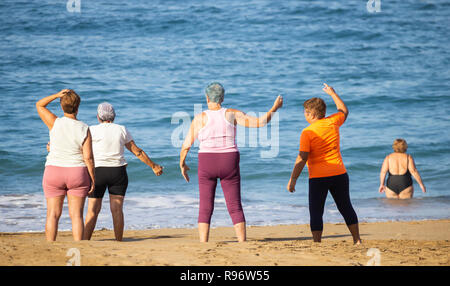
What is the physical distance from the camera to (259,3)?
97.5 feet

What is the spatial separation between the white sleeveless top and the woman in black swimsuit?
608 centimetres

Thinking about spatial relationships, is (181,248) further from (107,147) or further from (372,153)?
(372,153)

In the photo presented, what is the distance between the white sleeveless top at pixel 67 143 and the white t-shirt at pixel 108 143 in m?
0.60

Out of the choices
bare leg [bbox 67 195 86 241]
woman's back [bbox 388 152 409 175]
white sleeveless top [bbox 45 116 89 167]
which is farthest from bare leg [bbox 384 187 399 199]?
white sleeveless top [bbox 45 116 89 167]

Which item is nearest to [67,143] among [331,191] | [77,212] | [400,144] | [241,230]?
[77,212]

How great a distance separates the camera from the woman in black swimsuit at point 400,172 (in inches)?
382

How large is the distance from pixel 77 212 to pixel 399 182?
6.48m

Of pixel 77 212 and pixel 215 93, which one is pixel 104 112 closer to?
pixel 77 212

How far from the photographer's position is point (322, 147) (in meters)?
5.32

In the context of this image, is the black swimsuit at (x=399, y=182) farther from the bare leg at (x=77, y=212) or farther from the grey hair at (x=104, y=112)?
the bare leg at (x=77, y=212)

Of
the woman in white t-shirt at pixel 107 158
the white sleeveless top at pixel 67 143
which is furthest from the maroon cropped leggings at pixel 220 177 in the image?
the white sleeveless top at pixel 67 143

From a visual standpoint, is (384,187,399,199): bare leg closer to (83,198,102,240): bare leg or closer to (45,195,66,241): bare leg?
(83,198,102,240): bare leg
